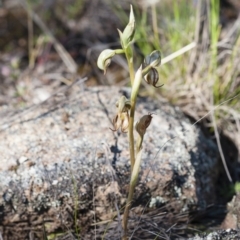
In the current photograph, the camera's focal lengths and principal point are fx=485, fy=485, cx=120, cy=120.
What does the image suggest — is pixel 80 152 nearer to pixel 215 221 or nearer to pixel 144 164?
pixel 144 164

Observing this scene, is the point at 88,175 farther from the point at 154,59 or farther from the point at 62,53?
the point at 62,53

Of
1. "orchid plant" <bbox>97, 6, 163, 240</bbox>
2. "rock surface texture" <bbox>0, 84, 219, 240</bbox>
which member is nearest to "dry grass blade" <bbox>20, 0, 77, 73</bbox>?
"rock surface texture" <bbox>0, 84, 219, 240</bbox>

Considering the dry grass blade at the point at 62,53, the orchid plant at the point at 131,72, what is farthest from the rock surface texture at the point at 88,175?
the dry grass blade at the point at 62,53

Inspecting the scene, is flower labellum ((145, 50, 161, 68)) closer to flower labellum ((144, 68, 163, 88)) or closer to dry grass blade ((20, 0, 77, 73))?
flower labellum ((144, 68, 163, 88))

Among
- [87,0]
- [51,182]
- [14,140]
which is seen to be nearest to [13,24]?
[87,0]

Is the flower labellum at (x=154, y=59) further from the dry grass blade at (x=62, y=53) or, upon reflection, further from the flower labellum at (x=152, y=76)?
the dry grass blade at (x=62, y=53)

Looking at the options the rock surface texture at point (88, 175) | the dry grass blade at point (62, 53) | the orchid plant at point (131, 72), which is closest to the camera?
the orchid plant at point (131, 72)

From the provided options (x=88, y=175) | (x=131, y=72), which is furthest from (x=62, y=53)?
(x=131, y=72)

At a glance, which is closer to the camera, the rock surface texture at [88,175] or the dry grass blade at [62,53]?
the rock surface texture at [88,175]

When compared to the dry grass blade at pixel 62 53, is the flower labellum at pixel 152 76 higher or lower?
lower
